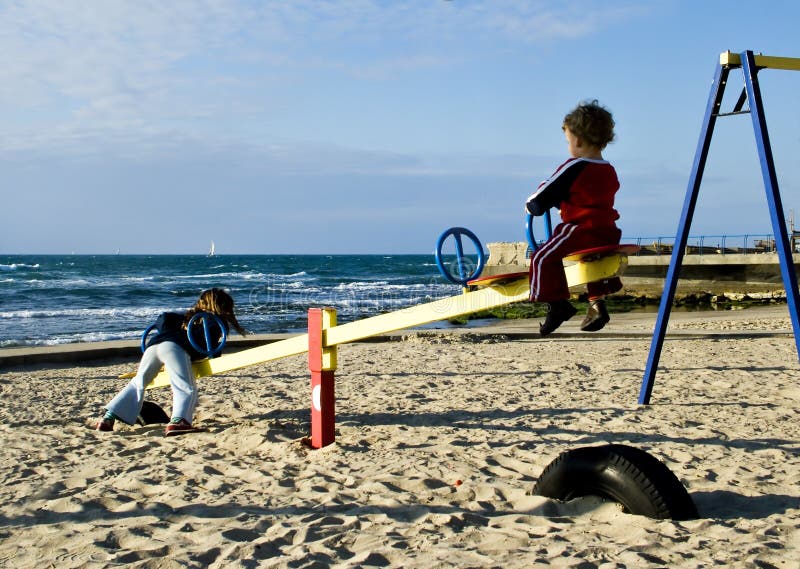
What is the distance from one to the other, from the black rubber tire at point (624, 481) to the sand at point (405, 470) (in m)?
0.07

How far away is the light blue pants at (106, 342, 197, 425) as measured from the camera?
234 inches

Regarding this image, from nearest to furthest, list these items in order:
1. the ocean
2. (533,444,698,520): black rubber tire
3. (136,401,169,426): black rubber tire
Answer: (533,444,698,520): black rubber tire → (136,401,169,426): black rubber tire → the ocean

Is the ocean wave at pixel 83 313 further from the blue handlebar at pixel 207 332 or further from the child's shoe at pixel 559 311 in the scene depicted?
the child's shoe at pixel 559 311

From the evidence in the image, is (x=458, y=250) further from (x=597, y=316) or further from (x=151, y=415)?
(x=151, y=415)

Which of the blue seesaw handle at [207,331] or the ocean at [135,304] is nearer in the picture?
the blue seesaw handle at [207,331]

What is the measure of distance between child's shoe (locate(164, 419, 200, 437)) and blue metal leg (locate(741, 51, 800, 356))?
451 centimetres

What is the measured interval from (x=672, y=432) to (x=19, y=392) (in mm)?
6339

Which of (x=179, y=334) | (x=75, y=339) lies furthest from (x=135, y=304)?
(x=179, y=334)

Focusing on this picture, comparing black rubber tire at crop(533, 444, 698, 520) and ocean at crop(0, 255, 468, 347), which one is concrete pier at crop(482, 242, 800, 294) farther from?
black rubber tire at crop(533, 444, 698, 520)

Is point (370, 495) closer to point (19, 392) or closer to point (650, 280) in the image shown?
point (19, 392)

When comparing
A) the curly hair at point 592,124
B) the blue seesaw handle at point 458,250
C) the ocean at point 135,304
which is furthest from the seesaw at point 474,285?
the ocean at point 135,304

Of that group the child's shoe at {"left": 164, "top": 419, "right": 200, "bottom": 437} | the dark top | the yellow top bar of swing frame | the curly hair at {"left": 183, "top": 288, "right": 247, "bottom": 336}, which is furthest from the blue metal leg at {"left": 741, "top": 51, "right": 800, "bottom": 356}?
the child's shoe at {"left": 164, "top": 419, "right": 200, "bottom": 437}

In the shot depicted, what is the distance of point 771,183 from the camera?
5574 mm

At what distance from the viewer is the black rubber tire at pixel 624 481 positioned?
11.3ft
